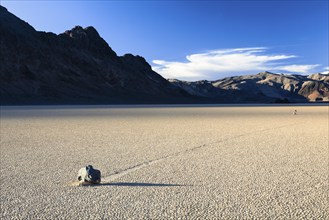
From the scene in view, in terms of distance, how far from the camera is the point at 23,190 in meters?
5.43

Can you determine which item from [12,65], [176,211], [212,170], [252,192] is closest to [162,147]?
[212,170]

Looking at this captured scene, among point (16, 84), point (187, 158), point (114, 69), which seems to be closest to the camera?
point (187, 158)

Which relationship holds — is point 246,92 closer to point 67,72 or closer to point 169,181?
point 67,72

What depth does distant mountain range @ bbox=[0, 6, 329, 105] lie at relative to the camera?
74250 millimetres

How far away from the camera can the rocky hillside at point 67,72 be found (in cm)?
7419

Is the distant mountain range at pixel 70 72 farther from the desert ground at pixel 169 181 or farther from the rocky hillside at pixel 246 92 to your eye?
the desert ground at pixel 169 181

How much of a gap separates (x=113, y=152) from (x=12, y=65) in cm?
7517

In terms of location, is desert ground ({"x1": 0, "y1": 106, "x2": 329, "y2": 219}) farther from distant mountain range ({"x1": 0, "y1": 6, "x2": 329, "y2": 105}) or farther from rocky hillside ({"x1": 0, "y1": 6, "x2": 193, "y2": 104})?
rocky hillside ({"x1": 0, "y1": 6, "x2": 193, "y2": 104})

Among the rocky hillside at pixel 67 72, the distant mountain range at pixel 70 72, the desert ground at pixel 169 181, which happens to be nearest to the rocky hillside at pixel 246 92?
the distant mountain range at pixel 70 72

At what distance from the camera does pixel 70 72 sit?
8762cm

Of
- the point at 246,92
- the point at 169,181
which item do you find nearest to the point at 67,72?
the point at 246,92

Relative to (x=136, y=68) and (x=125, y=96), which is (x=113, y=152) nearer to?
(x=125, y=96)

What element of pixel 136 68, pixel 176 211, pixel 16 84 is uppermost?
pixel 136 68

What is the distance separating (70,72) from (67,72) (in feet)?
3.14
